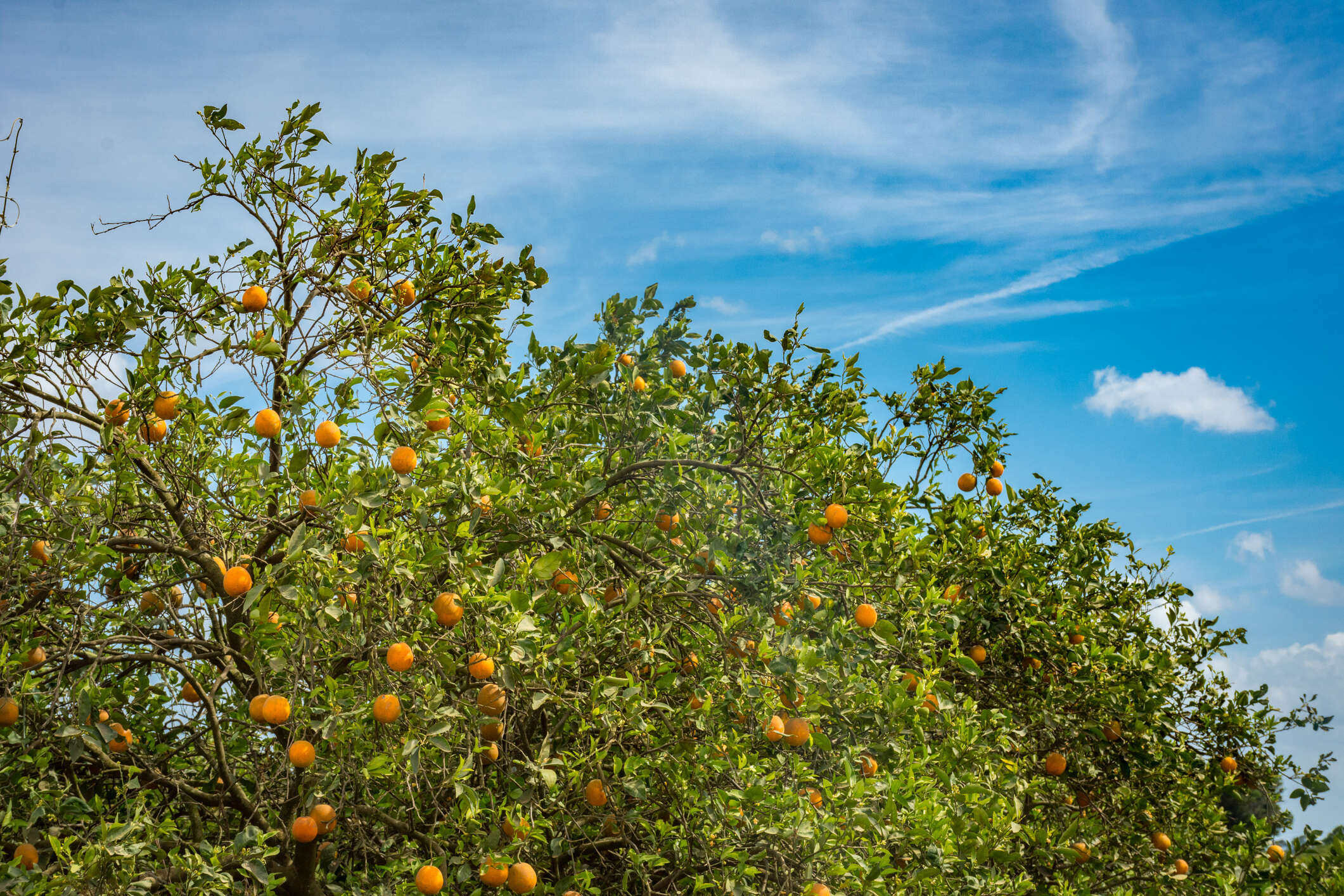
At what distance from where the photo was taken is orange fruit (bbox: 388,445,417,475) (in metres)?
3.14

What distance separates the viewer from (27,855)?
3246mm

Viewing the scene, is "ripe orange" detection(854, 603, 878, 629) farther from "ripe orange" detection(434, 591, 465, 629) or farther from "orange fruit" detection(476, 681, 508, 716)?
"ripe orange" detection(434, 591, 465, 629)

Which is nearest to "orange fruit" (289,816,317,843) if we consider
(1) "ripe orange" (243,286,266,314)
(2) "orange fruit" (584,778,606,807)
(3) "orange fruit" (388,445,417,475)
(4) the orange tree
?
(4) the orange tree

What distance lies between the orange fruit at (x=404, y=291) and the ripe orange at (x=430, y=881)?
2.26m

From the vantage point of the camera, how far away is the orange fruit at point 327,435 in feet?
10.8

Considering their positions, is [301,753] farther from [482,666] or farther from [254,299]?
[254,299]

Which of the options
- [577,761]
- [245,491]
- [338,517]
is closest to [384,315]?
[245,491]

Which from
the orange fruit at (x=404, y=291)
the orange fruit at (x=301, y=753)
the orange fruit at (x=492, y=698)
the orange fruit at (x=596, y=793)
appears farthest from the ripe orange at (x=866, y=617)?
the orange fruit at (x=404, y=291)

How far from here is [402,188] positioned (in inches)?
163

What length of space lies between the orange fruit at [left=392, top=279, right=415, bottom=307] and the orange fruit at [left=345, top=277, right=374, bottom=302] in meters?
0.11

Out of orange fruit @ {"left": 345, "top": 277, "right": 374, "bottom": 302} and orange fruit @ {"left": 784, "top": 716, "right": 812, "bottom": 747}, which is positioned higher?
orange fruit @ {"left": 345, "top": 277, "right": 374, "bottom": 302}

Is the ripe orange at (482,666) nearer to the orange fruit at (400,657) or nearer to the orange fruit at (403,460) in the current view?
the orange fruit at (400,657)

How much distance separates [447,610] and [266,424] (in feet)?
3.53

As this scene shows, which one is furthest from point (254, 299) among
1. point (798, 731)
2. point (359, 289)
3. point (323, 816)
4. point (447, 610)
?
point (798, 731)
